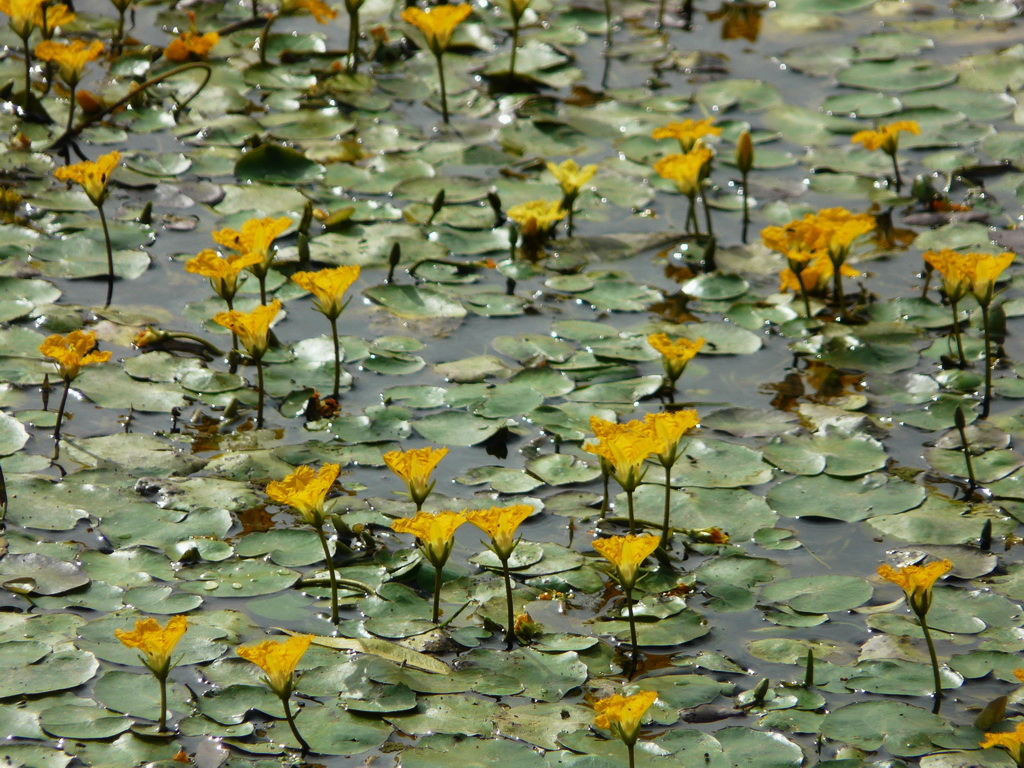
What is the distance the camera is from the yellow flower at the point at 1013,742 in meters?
2.10

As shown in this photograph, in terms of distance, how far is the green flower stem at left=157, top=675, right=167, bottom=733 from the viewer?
221 cm

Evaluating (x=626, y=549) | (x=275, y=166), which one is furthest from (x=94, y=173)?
(x=626, y=549)

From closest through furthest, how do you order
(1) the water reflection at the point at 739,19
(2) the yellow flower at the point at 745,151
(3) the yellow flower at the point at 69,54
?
1. (2) the yellow flower at the point at 745,151
2. (3) the yellow flower at the point at 69,54
3. (1) the water reflection at the point at 739,19

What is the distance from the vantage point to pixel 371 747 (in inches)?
89.5

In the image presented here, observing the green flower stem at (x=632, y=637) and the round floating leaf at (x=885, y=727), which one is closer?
the round floating leaf at (x=885, y=727)

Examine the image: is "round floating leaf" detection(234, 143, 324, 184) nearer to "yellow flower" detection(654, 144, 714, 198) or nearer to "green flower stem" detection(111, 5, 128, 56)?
"green flower stem" detection(111, 5, 128, 56)

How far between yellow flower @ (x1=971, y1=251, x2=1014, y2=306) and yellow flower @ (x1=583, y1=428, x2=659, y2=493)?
45.1 inches

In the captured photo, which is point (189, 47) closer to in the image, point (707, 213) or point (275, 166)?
point (275, 166)

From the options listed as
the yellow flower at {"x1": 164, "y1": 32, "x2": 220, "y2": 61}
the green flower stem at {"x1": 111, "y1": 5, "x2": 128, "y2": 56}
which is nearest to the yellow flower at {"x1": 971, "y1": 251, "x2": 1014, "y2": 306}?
the yellow flower at {"x1": 164, "y1": 32, "x2": 220, "y2": 61}

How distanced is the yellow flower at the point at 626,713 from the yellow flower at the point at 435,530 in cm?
52

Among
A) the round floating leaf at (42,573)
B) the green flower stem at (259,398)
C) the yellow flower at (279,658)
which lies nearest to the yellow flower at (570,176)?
the green flower stem at (259,398)

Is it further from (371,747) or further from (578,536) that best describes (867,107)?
(371,747)

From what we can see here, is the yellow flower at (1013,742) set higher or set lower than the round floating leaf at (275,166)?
lower

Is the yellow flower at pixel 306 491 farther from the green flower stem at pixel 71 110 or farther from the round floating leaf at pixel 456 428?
the green flower stem at pixel 71 110
